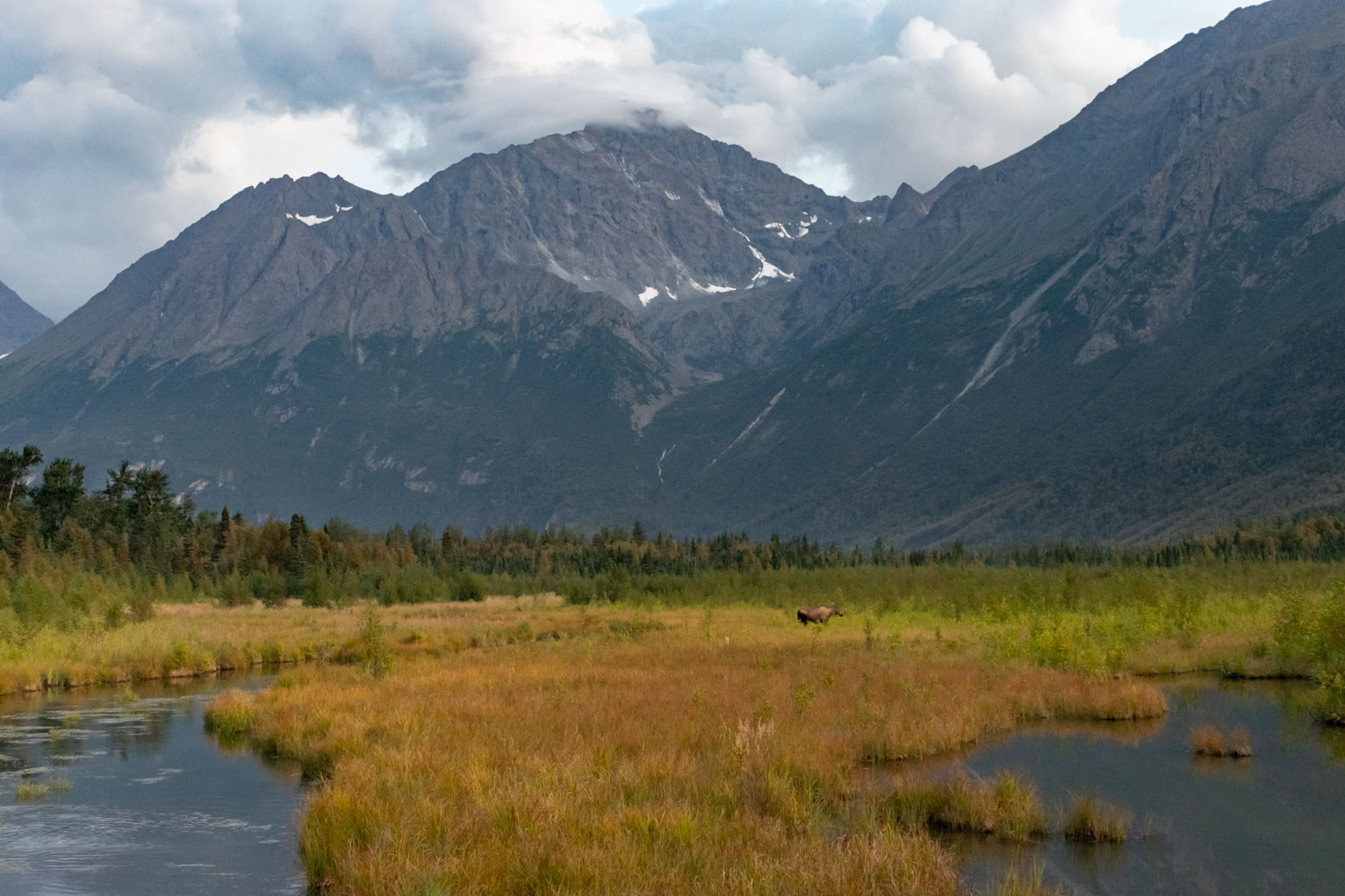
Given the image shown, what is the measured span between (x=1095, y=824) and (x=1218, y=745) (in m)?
9.45

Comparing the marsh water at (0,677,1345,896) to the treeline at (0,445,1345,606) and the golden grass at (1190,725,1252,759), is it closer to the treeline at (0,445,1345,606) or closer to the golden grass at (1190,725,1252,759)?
the golden grass at (1190,725,1252,759)

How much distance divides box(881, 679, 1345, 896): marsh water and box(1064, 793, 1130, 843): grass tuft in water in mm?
259

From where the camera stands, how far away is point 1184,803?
24422 mm

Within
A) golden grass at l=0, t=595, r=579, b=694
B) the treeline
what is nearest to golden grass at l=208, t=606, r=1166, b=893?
→ golden grass at l=0, t=595, r=579, b=694

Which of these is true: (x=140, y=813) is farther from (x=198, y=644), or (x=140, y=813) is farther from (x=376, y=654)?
(x=198, y=644)

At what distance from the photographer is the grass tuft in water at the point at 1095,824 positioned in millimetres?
21703

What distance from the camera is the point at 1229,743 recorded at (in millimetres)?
29531

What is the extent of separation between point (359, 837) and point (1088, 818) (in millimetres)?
13062

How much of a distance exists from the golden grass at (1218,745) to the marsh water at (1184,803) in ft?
1.04

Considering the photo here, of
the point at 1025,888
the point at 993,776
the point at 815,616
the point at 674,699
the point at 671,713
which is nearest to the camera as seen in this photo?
the point at 1025,888

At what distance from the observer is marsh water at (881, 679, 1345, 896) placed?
779 inches

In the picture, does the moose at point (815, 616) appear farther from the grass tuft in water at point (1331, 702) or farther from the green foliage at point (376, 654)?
the grass tuft in water at point (1331, 702)

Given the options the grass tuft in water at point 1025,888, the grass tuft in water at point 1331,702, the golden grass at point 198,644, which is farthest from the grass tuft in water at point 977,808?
the golden grass at point 198,644

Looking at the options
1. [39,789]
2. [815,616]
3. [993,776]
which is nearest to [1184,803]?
[993,776]
